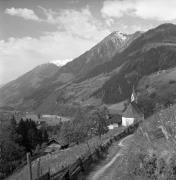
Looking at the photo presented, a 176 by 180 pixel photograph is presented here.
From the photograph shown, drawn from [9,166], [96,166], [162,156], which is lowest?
[9,166]

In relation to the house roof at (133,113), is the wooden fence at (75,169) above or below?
below

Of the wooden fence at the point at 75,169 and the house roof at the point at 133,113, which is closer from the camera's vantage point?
the wooden fence at the point at 75,169

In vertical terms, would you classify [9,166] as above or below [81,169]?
below

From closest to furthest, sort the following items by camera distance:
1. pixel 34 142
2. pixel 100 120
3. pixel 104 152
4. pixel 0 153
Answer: pixel 104 152, pixel 0 153, pixel 34 142, pixel 100 120

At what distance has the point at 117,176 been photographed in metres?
21.7

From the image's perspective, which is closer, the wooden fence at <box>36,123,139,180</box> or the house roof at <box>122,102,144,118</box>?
the wooden fence at <box>36,123,139,180</box>

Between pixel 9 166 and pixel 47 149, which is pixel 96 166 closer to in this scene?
pixel 9 166

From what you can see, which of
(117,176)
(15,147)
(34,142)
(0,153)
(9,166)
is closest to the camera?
(117,176)

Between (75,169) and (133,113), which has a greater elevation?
(133,113)

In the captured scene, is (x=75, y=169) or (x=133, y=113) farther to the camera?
(x=133, y=113)

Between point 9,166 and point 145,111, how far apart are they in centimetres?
6984

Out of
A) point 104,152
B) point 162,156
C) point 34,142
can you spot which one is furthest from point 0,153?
point 162,156

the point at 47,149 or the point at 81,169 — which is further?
the point at 47,149

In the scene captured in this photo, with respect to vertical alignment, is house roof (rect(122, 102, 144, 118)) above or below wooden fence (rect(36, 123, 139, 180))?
above
